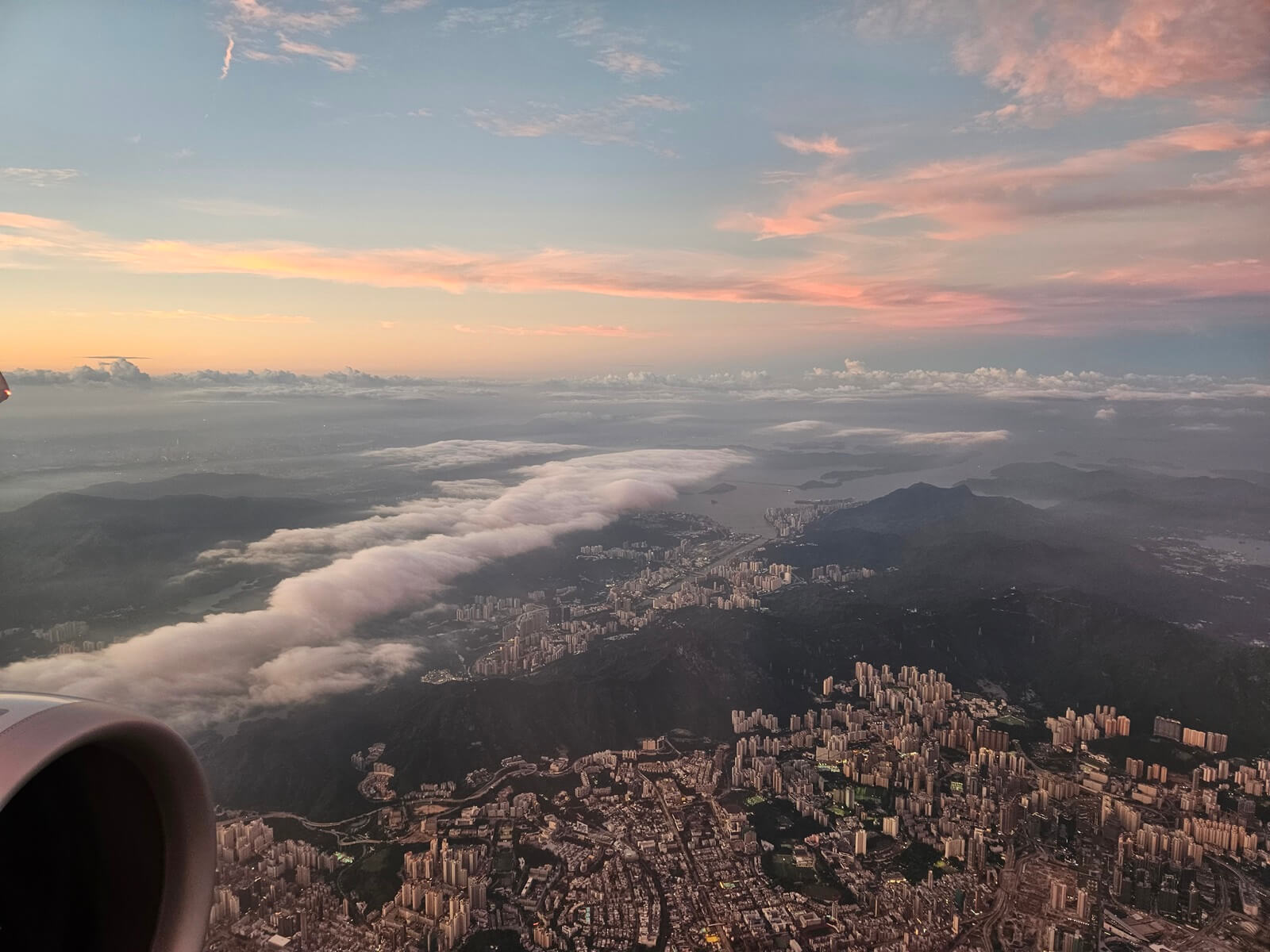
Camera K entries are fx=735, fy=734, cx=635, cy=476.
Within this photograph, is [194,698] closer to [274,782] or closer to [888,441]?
[274,782]

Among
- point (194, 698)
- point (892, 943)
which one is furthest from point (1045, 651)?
point (194, 698)

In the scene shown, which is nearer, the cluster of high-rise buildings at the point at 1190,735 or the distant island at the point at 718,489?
the cluster of high-rise buildings at the point at 1190,735

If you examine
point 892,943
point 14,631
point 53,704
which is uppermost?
point 53,704

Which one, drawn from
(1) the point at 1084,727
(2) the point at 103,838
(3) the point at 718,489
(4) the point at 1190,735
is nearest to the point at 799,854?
(1) the point at 1084,727

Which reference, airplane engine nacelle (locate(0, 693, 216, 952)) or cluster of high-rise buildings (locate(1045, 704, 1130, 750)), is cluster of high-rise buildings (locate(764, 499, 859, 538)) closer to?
cluster of high-rise buildings (locate(1045, 704, 1130, 750))

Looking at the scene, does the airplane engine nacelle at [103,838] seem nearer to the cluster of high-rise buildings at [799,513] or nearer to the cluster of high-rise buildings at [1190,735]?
the cluster of high-rise buildings at [1190,735]

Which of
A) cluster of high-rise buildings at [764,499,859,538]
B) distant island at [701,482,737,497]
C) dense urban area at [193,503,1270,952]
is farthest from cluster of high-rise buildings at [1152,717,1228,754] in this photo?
distant island at [701,482,737,497]

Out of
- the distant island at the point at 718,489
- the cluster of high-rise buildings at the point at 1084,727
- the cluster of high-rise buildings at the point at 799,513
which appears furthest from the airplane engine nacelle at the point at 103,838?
the distant island at the point at 718,489

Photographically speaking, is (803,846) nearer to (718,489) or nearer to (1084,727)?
(1084,727)
